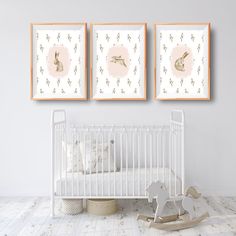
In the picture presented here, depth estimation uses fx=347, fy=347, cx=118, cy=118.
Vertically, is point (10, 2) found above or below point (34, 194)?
above

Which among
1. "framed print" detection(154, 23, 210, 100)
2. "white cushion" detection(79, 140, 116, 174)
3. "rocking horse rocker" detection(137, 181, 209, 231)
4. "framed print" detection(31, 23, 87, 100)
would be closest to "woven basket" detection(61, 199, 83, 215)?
"white cushion" detection(79, 140, 116, 174)

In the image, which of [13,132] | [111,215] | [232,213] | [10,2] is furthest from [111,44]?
[232,213]

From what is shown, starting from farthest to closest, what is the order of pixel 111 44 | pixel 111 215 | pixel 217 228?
1. pixel 111 44
2. pixel 111 215
3. pixel 217 228

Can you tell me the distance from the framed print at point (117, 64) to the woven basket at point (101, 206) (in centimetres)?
106

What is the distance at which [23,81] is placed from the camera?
3.56 m

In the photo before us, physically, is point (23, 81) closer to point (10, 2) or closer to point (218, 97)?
point (10, 2)

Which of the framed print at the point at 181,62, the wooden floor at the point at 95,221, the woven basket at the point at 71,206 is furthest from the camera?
the framed print at the point at 181,62

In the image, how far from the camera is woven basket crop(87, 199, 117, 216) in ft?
9.70

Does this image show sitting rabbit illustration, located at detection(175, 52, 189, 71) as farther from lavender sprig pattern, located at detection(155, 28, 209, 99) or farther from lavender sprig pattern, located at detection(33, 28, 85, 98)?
lavender sprig pattern, located at detection(33, 28, 85, 98)

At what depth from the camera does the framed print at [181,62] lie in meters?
3.49

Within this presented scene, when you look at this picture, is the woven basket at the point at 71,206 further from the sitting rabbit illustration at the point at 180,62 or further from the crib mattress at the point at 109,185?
the sitting rabbit illustration at the point at 180,62

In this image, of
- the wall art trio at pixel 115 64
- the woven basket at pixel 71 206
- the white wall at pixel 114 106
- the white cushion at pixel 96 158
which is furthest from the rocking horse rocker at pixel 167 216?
the wall art trio at pixel 115 64

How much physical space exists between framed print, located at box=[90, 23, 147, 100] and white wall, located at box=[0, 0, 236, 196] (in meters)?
0.10

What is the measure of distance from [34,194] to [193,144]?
172cm
